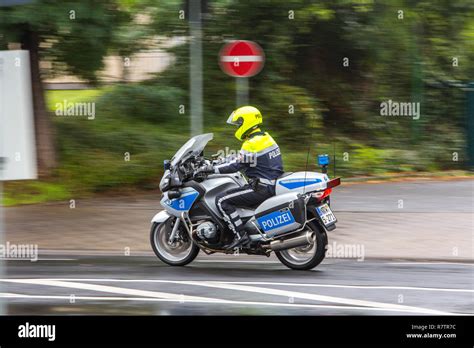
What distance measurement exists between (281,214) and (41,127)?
8116mm

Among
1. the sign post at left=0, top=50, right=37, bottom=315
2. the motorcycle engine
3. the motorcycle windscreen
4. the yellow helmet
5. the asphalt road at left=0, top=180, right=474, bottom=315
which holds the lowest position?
the asphalt road at left=0, top=180, right=474, bottom=315

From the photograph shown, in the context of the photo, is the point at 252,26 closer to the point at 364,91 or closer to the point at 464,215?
the point at 364,91

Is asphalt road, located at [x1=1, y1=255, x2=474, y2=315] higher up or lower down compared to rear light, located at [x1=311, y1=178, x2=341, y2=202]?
lower down

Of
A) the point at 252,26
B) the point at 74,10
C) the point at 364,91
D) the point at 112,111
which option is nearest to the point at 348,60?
the point at 364,91

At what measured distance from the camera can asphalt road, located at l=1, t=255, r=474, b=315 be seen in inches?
356

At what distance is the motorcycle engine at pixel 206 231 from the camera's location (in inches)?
451

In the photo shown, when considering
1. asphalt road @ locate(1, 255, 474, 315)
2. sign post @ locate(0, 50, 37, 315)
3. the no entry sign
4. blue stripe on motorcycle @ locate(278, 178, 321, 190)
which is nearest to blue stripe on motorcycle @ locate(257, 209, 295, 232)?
blue stripe on motorcycle @ locate(278, 178, 321, 190)

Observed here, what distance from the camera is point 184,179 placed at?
38.4 feet

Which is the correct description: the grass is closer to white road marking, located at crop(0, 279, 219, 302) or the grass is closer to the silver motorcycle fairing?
the silver motorcycle fairing

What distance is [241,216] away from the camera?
11.5 metres

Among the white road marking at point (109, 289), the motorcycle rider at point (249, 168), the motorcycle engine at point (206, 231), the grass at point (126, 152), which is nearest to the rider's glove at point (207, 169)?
the motorcycle rider at point (249, 168)

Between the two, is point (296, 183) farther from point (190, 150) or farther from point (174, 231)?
point (174, 231)

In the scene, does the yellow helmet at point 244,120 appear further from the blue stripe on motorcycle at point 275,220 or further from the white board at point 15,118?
the white board at point 15,118

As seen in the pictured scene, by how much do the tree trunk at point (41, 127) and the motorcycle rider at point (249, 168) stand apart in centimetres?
711
